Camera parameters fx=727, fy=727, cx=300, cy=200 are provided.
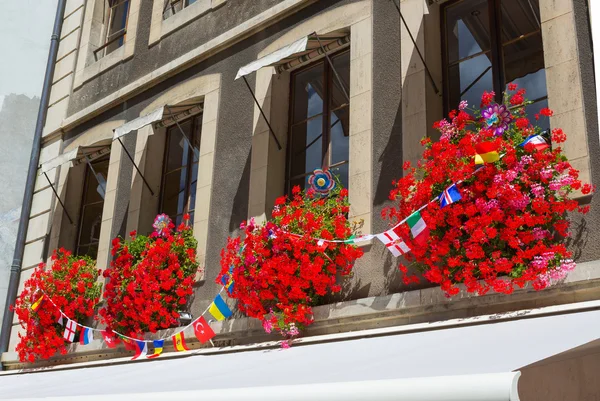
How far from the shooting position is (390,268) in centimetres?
720

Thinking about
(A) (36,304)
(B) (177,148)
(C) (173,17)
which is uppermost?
(C) (173,17)

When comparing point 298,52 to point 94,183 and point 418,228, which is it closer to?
point 418,228

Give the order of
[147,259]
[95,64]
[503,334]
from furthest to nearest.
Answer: [95,64] < [147,259] < [503,334]

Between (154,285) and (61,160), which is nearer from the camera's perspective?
(154,285)

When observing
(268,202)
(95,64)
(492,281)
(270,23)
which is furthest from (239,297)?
(95,64)

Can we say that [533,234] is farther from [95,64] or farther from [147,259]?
[95,64]

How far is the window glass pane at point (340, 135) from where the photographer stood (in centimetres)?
853

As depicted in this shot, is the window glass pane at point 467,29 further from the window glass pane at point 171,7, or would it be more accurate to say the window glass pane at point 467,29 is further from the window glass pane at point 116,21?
the window glass pane at point 116,21

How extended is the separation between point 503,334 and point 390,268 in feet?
6.31

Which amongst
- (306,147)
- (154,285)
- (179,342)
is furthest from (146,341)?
(306,147)

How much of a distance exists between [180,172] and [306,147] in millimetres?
2450

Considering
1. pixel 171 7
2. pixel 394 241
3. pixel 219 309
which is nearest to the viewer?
pixel 394 241

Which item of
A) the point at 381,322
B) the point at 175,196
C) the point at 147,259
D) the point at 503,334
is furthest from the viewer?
the point at 175,196

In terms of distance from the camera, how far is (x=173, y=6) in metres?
11.4
